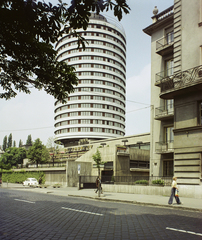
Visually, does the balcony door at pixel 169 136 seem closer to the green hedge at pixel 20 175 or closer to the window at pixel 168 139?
the window at pixel 168 139

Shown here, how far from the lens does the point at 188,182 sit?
18.3m

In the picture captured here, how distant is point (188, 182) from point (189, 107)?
220 inches

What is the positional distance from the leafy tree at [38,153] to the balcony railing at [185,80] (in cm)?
4441

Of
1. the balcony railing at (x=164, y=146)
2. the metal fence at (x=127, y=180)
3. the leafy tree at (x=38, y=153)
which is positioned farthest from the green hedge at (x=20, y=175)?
the balcony railing at (x=164, y=146)

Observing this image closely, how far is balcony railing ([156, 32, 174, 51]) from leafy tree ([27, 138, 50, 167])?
41233mm

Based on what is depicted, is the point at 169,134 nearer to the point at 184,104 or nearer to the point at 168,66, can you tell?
the point at 184,104

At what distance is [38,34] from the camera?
6750 millimetres

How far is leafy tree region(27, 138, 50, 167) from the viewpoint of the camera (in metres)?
60.2

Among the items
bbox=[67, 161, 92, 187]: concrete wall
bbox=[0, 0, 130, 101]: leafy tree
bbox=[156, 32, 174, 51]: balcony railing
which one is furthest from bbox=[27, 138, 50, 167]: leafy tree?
bbox=[0, 0, 130, 101]: leafy tree

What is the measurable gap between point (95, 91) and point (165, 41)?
65154 millimetres

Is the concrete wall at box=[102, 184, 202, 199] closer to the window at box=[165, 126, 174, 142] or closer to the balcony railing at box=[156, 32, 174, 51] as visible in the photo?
the window at box=[165, 126, 174, 142]

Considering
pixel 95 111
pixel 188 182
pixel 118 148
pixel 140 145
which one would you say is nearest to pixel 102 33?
pixel 95 111

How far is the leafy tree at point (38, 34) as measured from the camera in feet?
19.0

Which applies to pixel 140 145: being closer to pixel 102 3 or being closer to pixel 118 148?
pixel 118 148
